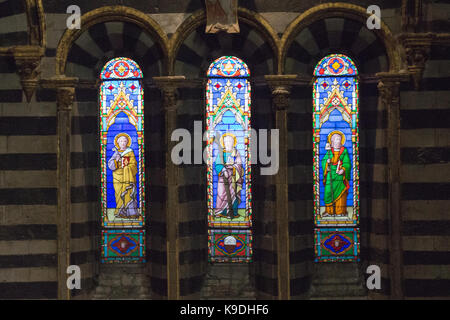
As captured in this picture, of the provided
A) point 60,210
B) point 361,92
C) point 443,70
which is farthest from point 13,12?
point 443,70

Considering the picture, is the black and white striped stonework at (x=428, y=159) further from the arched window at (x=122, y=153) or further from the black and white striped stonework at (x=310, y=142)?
the arched window at (x=122, y=153)

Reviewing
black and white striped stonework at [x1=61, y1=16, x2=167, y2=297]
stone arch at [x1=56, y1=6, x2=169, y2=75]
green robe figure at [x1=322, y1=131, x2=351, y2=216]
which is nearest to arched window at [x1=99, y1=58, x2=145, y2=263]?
black and white striped stonework at [x1=61, y1=16, x2=167, y2=297]

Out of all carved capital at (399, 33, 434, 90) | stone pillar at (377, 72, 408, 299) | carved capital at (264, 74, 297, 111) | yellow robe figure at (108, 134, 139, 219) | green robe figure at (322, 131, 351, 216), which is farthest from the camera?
yellow robe figure at (108, 134, 139, 219)

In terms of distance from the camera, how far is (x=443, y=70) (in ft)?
29.9

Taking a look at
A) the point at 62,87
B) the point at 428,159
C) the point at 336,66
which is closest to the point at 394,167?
the point at 428,159

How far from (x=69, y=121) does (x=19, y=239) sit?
179 cm

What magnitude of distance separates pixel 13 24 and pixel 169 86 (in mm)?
2322

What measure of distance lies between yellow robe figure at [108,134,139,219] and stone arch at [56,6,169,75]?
1357 millimetres

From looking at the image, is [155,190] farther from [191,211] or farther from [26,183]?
[26,183]

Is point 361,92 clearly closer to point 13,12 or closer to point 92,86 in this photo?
point 92,86

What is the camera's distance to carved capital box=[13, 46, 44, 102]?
9.17 meters

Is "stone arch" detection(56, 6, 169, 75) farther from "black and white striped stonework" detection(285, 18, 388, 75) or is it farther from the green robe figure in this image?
the green robe figure

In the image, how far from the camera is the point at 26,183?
9359 mm

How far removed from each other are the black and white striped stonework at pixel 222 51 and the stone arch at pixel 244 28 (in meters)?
0.04
